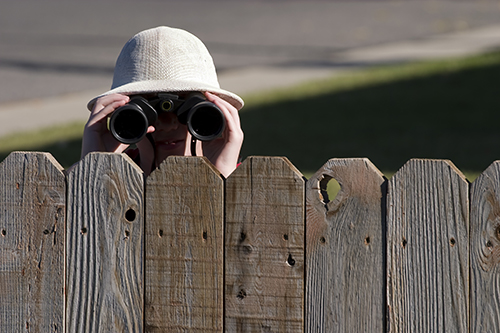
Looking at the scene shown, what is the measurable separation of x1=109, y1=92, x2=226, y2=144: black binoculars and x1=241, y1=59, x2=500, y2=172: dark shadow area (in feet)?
12.0

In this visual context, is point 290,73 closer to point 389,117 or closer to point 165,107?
point 389,117

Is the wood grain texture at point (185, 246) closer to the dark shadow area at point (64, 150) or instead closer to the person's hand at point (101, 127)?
the person's hand at point (101, 127)

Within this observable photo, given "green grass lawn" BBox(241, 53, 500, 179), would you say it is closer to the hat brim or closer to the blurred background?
the blurred background

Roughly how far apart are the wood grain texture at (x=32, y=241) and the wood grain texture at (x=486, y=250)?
3.82 feet

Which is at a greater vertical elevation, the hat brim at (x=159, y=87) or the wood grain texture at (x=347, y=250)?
the hat brim at (x=159, y=87)

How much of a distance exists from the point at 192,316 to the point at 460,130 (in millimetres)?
6281

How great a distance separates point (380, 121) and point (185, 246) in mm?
6523

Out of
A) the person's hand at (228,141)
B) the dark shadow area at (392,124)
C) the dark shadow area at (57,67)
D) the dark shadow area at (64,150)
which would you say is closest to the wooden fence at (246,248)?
the person's hand at (228,141)

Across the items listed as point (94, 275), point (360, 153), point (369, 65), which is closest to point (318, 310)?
point (94, 275)

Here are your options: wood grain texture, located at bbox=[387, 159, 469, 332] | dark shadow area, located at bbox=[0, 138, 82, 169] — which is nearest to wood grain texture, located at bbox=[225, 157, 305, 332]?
wood grain texture, located at bbox=[387, 159, 469, 332]

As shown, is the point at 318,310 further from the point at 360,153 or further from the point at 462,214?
the point at 360,153

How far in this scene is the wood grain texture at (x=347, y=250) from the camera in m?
1.75

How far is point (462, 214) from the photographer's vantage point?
1723 millimetres

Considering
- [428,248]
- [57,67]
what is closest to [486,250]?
[428,248]
